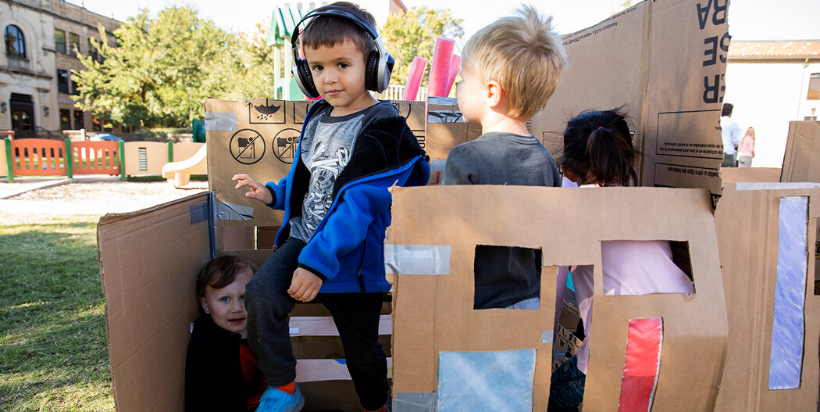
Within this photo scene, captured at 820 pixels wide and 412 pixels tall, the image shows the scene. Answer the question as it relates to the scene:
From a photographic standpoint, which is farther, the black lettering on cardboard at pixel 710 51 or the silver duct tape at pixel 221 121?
the silver duct tape at pixel 221 121

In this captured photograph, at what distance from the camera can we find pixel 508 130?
126 cm

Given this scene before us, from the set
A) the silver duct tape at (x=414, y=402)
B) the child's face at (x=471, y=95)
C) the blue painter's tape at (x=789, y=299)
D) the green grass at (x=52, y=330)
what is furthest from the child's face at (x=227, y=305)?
the blue painter's tape at (x=789, y=299)

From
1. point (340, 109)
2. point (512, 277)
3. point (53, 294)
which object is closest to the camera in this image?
point (512, 277)

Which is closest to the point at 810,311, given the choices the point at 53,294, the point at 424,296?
the point at 424,296

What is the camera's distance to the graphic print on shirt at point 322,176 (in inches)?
58.8

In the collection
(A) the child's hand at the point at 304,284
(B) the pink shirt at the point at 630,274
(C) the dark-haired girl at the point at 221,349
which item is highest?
(B) the pink shirt at the point at 630,274

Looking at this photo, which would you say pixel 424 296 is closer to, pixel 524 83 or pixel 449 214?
pixel 449 214

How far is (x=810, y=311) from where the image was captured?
127 centimetres

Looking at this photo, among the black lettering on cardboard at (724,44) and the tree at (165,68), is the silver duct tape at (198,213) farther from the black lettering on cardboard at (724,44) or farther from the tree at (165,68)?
the tree at (165,68)

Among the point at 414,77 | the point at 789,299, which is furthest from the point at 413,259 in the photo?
the point at 414,77

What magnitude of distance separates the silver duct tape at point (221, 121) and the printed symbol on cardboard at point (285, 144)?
184 millimetres

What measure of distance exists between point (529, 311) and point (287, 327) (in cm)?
78

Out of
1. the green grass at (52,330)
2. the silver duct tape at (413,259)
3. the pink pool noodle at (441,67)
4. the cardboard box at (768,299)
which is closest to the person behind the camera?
the silver duct tape at (413,259)

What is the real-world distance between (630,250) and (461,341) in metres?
0.53
